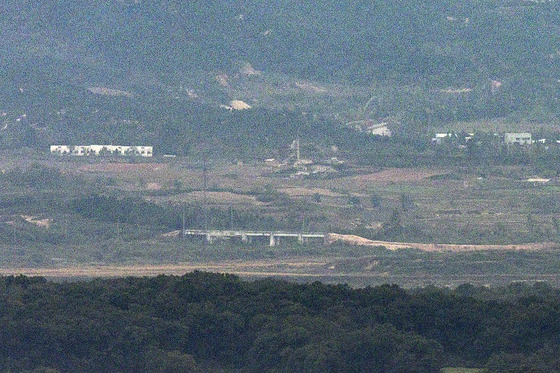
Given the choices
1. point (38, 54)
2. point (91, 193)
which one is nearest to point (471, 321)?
point (91, 193)

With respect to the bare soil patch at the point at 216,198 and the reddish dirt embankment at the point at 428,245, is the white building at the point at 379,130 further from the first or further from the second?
the reddish dirt embankment at the point at 428,245

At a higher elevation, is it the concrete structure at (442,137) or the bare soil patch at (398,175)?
the concrete structure at (442,137)

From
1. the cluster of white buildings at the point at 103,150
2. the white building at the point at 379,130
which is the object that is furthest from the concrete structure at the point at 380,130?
the cluster of white buildings at the point at 103,150

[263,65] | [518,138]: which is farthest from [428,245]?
[263,65]

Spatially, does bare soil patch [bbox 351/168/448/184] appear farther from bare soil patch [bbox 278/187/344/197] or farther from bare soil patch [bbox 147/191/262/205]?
bare soil patch [bbox 147/191/262/205]

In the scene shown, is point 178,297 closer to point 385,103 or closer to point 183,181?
point 183,181

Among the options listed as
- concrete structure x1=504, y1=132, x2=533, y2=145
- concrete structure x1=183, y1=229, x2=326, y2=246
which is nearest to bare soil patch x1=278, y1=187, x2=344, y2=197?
concrete structure x1=183, y1=229, x2=326, y2=246

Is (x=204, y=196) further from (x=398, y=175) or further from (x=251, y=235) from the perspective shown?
(x=398, y=175)
